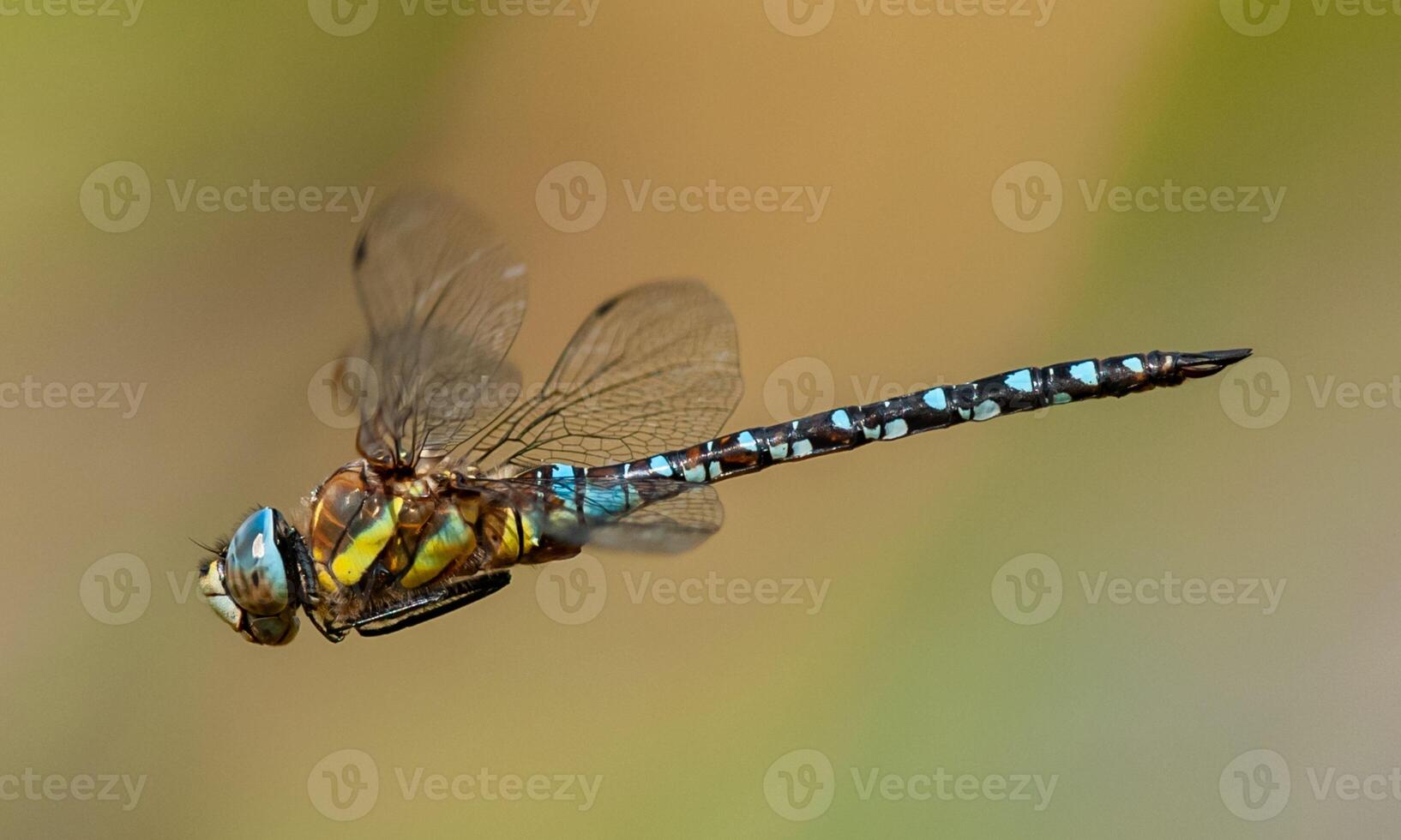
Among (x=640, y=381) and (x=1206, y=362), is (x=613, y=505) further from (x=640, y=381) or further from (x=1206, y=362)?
(x=1206, y=362)

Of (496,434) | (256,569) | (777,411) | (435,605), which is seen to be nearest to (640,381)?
(496,434)

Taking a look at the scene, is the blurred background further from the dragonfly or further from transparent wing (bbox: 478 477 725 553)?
transparent wing (bbox: 478 477 725 553)

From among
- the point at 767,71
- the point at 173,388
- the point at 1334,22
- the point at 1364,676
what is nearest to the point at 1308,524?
the point at 1364,676

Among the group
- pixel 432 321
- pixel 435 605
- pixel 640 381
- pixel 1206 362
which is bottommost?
pixel 435 605

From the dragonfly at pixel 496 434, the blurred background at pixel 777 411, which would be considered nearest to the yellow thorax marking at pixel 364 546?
the dragonfly at pixel 496 434

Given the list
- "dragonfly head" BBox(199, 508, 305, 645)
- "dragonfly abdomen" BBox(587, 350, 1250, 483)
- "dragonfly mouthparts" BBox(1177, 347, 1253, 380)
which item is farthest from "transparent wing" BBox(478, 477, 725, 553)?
"dragonfly mouthparts" BBox(1177, 347, 1253, 380)

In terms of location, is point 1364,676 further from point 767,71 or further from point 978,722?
point 767,71

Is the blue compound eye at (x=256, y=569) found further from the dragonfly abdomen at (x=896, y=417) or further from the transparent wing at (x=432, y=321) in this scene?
the dragonfly abdomen at (x=896, y=417)
